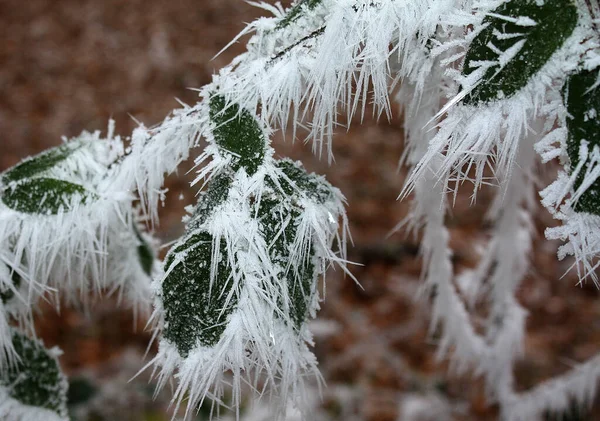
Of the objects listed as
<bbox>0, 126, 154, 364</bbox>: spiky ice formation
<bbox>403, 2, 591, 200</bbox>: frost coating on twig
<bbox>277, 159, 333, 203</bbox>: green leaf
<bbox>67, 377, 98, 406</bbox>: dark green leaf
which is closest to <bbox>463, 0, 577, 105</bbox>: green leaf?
<bbox>403, 2, 591, 200</bbox>: frost coating on twig

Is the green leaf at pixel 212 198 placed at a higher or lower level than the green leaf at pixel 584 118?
higher

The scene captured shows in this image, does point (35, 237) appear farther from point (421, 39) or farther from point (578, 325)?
point (578, 325)

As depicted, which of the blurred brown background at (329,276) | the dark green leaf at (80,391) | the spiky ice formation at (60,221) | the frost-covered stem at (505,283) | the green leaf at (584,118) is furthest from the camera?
the blurred brown background at (329,276)

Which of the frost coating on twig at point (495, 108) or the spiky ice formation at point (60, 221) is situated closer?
the frost coating on twig at point (495, 108)

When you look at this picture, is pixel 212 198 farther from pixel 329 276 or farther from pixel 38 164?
pixel 329 276

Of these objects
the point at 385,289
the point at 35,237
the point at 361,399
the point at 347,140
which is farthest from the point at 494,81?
the point at 347,140

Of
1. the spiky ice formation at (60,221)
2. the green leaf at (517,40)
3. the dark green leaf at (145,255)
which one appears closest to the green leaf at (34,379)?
the spiky ice formation at (60,221)

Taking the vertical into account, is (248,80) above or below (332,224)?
above

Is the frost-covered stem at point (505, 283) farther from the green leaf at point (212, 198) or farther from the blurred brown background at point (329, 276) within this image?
the green leaf at point (212, 198)
